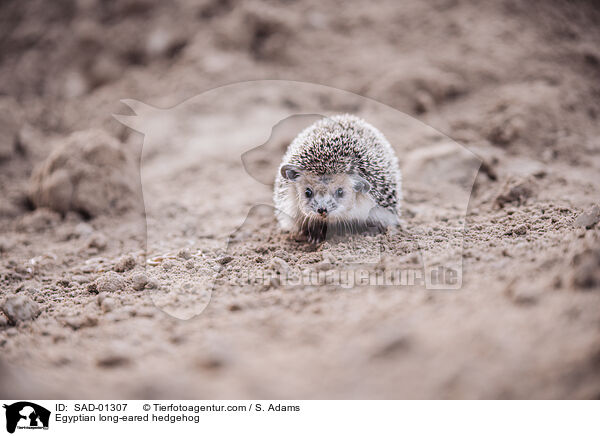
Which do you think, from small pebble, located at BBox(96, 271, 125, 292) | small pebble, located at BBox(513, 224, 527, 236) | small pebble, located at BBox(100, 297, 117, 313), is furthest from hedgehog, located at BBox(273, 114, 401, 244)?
small pebble, located at BBox(100, 297, 117, 313)

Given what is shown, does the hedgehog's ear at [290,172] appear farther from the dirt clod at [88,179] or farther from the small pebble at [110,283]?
the dirt clod at [88,179]

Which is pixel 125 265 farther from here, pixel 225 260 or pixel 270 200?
pixel 270 200

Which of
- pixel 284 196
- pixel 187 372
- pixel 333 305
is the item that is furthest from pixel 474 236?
pixel 187 372

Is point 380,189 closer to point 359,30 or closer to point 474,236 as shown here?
point 474,236

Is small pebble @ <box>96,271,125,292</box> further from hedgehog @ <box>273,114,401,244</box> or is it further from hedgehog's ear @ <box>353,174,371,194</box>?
hedgehog's ear @ <box>353,174,371,194</box>

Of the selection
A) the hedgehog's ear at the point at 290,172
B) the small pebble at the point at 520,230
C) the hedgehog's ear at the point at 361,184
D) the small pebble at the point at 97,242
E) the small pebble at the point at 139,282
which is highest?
the hedgehog's ear at the point at 290,172

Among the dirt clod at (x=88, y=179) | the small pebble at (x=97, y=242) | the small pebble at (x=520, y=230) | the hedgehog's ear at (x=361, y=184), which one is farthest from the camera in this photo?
the dirt clod at (x=88, y=179)
